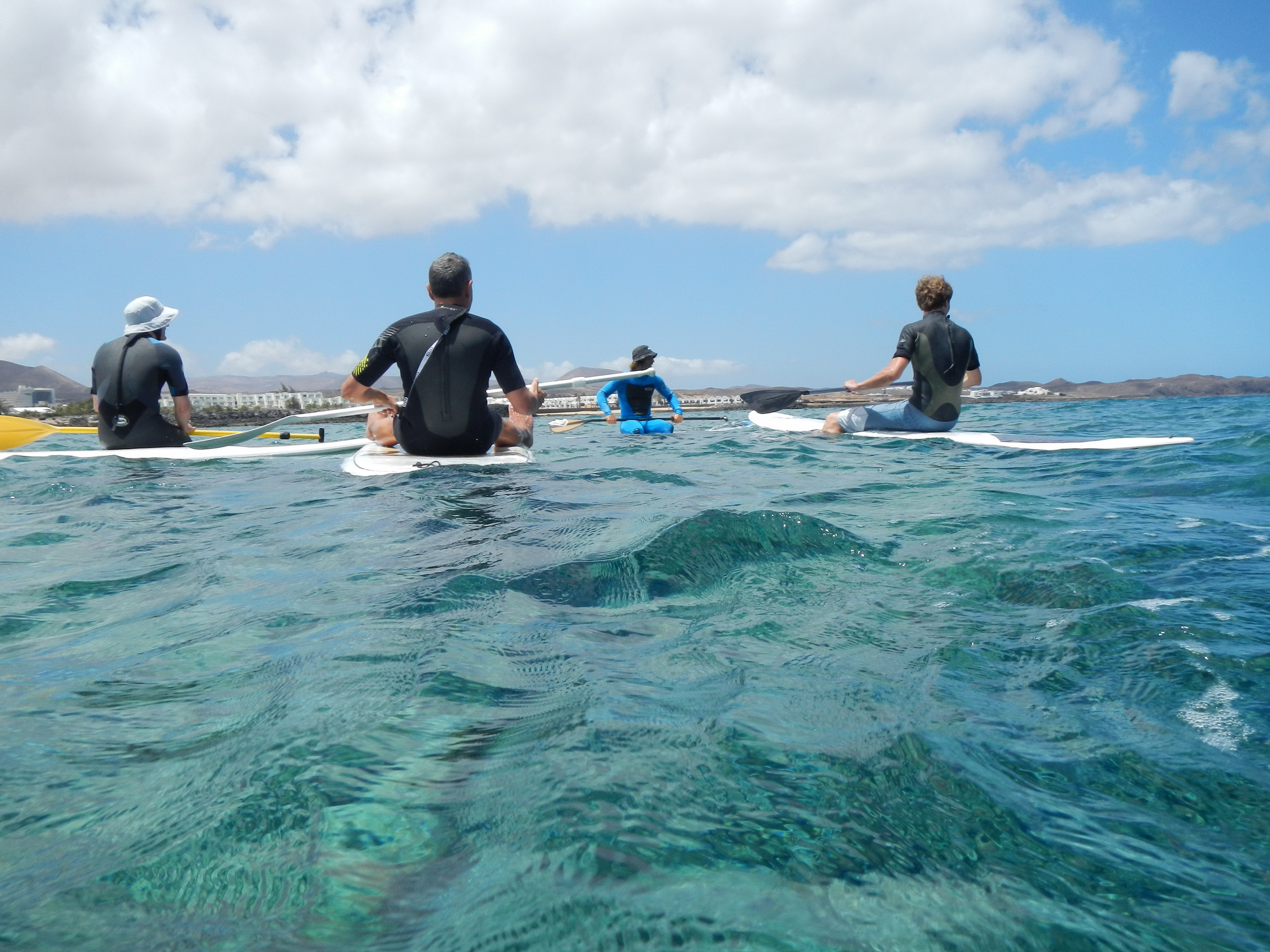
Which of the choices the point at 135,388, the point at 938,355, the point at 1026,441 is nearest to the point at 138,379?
the point at 135,388

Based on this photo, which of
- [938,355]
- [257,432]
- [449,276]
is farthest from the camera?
[938,355]

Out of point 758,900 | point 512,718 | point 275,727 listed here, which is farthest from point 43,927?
point 758,900

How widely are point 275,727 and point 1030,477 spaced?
6290mm

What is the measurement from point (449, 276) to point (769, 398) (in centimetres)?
903

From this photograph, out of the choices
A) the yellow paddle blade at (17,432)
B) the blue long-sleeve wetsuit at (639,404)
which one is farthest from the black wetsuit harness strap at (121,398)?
the blue long-sleeve wetsuit at (639,404)

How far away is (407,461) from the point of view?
275 inches

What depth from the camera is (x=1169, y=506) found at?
16.6ft

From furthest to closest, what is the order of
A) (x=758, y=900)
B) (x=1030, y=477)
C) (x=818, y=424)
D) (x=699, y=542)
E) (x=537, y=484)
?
(x=818, y=424) < (x=1030, y=477) < (x=537, y=484) < (x=699, y=542) < (x=758, y=900)

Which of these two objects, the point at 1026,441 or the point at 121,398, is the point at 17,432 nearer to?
the point at 121,398

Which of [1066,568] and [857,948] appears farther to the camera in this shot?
[1066,568]

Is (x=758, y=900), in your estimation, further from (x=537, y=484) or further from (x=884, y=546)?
(x=537, y=484)

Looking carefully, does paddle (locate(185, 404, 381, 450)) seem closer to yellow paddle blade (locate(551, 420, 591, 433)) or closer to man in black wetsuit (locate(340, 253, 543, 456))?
man in black wetsuit (locate(340, 253, 543, 456))

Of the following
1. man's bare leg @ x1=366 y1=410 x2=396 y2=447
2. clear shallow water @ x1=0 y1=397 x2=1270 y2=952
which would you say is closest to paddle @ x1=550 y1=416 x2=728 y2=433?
man's bare leg @ x1=366 y1=410 x2=396 y2=447

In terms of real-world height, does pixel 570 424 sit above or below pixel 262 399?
below
